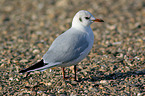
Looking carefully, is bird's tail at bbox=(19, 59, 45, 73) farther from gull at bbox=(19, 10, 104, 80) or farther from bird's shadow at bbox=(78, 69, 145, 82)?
bird's shadow at bbox=(78, 69, 145, 82)

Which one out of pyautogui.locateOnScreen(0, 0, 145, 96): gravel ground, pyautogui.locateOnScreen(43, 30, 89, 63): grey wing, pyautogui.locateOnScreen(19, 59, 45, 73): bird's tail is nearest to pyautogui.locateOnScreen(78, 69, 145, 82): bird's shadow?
pyautogui.locateOnScreen(0, 0, 145, 96): gravel ground

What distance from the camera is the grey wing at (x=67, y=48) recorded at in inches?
152

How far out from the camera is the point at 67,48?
389cm

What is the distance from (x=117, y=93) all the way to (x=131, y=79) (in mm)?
556

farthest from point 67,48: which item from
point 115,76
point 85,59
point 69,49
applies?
point 85,59

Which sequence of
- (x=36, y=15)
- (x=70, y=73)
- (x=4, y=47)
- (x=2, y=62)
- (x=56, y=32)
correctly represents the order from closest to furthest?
(x=70, y=73) < (x=2, y=62) < (x=4, y=47) < (x=56, y=32) < (x=36, y=15)

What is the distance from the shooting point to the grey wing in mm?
3852

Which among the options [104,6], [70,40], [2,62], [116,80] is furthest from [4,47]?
[104,6]

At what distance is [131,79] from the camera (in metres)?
4.21

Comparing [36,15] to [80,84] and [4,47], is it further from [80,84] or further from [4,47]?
[80,84]

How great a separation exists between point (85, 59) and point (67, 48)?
138 centimetres

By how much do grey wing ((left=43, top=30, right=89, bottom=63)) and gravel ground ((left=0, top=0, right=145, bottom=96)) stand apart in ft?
1.82

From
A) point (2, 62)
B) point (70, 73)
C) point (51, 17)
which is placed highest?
point (51, 17)

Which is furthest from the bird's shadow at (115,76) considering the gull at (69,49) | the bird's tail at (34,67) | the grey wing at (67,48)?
the bird's tail at (34,67)
